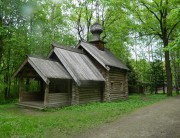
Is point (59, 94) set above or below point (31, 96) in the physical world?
above

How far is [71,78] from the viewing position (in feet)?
52.8

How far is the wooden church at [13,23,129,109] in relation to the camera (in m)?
15.2

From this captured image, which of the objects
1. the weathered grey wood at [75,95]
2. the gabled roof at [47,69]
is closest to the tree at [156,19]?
the weathered grey wood at [75,95]

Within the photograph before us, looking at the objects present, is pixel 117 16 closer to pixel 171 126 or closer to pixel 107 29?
pixel 107 29

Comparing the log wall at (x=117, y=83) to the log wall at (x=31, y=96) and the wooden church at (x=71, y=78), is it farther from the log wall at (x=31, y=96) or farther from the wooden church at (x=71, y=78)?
the log wall at (x=31, y=96)

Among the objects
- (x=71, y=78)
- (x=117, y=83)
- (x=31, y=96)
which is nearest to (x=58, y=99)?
(x=71, y=78)

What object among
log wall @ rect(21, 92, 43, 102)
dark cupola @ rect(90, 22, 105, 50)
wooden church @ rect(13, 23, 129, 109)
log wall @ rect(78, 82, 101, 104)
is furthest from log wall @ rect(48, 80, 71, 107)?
dark cupola @ rect(90, 22, 105, 50)

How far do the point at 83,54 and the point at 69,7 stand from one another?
16.4 m

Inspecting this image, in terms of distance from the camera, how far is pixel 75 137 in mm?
7359

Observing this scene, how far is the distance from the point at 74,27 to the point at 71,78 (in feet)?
73.0

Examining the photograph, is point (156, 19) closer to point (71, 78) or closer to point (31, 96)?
point (71, 78)

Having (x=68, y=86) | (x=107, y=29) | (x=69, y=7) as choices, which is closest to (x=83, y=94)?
(x=68, y=86)

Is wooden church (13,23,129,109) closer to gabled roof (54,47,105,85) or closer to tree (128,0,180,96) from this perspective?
gabled roof (54,47,105,85)

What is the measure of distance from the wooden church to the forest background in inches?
151
